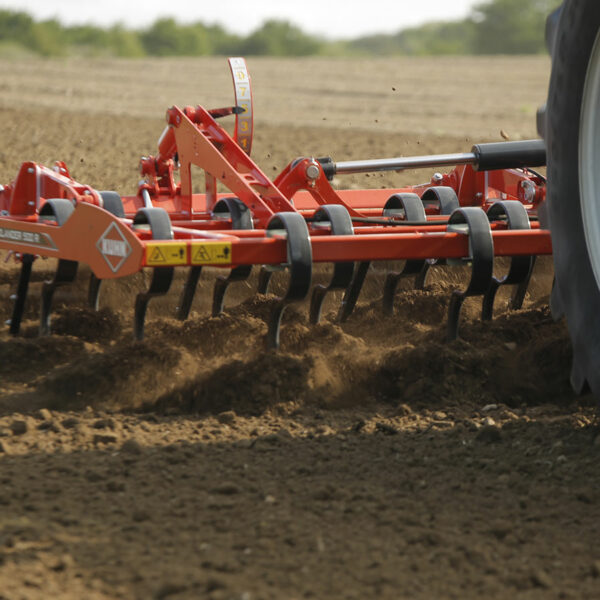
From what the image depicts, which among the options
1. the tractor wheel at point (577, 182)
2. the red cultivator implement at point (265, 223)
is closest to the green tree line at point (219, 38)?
the red cultivator implement at point (265, 223)

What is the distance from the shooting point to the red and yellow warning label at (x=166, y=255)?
11.3ft

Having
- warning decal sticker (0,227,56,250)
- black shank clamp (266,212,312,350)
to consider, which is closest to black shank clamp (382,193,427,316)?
black shank clamp (266,212,312,350)

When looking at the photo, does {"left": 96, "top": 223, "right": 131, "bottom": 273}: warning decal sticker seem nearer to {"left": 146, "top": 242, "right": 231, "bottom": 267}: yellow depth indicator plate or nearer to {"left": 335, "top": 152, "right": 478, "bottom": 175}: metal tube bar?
{"left": 146, "top": 242, "right": 231, "bottom": 267}: yellow depth indicator plate

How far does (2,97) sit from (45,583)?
14.8 metres

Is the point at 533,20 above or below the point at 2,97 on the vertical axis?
above

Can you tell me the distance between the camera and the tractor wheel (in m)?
2.98

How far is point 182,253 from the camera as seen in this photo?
3477 mm

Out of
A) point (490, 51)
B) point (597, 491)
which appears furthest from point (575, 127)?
point (490, 51)

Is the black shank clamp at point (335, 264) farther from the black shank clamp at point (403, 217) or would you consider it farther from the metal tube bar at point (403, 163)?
the metal tube bar at point (403, 163)

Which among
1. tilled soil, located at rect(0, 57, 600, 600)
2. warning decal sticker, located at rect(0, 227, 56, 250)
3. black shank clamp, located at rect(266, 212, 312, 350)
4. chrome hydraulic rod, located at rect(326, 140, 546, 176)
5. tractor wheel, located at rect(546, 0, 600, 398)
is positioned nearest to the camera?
tilled soil, located at rect(0, 57, 600, 600)

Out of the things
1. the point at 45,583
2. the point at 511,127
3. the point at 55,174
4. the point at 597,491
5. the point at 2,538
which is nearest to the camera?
the point at 45,583

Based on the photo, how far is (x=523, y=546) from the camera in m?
2.61

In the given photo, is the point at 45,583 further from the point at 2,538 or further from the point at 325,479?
the point at 325,479

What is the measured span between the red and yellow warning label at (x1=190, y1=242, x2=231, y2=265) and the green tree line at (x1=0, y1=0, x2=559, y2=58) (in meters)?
29.6
